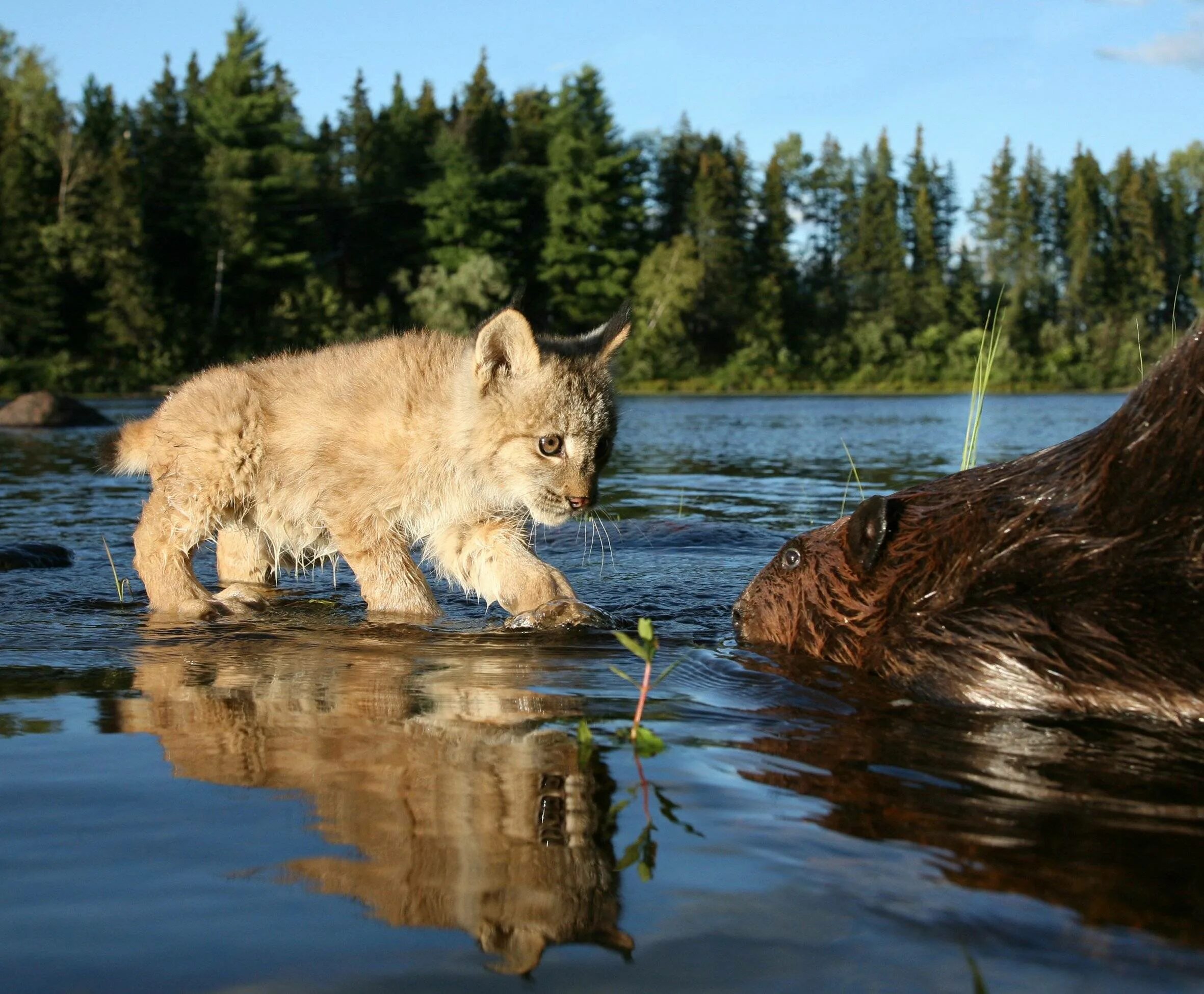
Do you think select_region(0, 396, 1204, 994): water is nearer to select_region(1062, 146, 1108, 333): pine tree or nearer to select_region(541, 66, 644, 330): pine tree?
select_region(541, 66, 644, 330): pine tree

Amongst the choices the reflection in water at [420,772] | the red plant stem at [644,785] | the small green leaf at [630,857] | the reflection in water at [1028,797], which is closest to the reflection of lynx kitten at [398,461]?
the reflection in water at [420,772]

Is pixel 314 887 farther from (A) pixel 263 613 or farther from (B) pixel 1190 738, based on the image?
(A) pixel 263 613

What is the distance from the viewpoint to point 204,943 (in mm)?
2578

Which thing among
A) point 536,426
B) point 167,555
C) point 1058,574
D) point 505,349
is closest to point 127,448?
point 167,555

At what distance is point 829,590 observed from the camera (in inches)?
210

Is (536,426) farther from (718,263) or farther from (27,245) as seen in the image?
(718,263)

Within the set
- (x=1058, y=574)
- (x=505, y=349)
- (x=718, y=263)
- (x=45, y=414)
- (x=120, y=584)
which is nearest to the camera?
(x=1058, y=574)

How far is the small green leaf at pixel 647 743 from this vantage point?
3.84 m

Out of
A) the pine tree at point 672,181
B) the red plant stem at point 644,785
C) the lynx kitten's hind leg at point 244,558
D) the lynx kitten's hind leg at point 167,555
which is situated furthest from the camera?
the pine tree at point 672,181

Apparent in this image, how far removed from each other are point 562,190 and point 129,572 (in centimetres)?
7201

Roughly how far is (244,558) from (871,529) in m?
4.92

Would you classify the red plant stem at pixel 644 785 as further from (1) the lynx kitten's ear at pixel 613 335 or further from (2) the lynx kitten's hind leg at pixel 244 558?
(2) the lynx kitten's hind leg at pixel 244 558

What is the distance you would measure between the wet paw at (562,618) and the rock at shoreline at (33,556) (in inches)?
151

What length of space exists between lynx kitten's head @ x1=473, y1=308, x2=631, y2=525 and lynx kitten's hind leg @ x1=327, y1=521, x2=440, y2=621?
0.73 m
